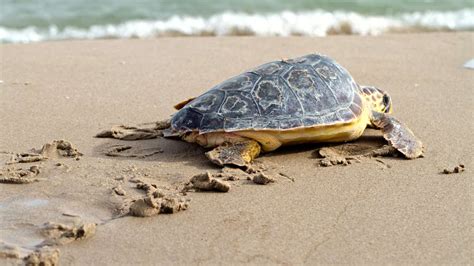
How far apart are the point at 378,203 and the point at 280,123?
3.34 feet

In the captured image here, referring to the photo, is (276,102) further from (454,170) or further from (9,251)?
(9,251)

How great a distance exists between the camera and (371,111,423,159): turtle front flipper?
17.5ft

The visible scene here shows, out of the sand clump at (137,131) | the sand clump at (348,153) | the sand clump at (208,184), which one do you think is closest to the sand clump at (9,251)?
the sand clump at (208,184)

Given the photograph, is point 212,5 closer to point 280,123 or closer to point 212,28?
point 212,28

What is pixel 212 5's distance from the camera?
36.3 ft

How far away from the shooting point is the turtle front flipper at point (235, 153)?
16.6 feet

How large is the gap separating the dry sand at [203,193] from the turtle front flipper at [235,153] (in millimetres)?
105

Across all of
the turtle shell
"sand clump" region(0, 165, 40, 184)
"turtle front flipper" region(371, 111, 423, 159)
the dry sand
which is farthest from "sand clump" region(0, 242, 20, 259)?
"turtle front flipper" region(371, 111, 423, 159)

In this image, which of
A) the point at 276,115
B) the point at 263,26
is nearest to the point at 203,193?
the point at 276,115

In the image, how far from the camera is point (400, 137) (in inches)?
215

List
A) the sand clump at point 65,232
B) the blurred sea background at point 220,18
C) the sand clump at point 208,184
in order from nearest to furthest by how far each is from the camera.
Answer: the sand clump at point 65,232, the sand clump at point 208,184, the blurred sea background at point 220,18

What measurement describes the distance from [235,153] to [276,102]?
51cm

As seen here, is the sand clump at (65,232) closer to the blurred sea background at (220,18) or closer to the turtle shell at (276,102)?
the turtle shell at (276,102)

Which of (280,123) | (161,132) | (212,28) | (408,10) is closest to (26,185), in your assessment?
(161,132)
